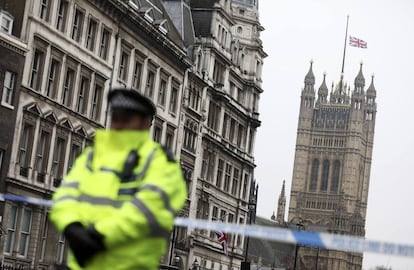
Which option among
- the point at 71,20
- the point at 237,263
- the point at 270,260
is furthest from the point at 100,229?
the point at 270,260

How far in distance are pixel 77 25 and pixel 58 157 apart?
578cm

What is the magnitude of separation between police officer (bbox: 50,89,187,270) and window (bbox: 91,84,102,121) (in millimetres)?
44073

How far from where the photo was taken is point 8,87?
4178 cm

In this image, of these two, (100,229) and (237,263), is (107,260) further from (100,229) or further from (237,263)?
(237,263)

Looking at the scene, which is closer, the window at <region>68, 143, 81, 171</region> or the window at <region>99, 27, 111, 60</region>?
the window at <region>68, 143, 81, 171</region>

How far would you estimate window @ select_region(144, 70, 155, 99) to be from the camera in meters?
56.8

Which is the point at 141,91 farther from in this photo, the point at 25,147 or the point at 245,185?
the point at 245,185

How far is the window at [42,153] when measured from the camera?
147 ft

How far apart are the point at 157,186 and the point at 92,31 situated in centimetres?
4427

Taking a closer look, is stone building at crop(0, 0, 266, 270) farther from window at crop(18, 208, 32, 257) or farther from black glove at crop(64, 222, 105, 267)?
black glove at crop(64, 222, 105, 267)

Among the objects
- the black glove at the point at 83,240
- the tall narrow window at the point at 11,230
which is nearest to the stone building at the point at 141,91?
the tall narrow window at the point at 11,230

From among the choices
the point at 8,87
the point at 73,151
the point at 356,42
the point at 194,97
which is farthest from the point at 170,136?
the point at 356,42

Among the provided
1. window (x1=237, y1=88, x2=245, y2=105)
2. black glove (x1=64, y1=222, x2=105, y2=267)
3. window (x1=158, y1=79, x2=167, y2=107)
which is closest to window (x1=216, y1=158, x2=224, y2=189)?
window (x1=237, y1=88, x2=245, y2=105)

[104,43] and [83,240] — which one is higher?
[104,43]
